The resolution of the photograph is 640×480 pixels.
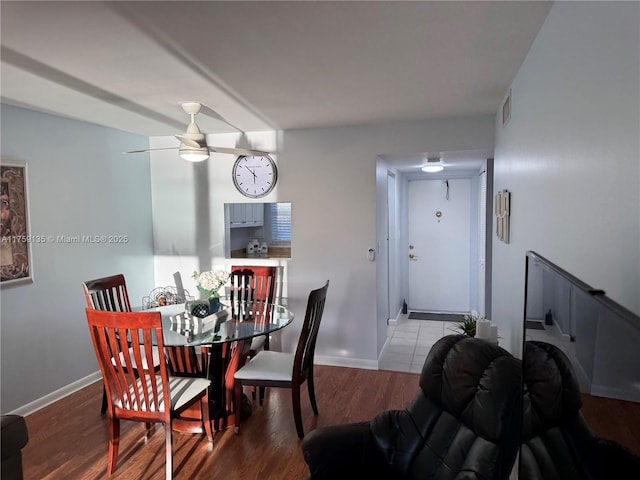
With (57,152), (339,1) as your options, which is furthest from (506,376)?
(57,152)

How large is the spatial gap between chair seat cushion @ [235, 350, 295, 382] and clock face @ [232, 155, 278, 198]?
1.88 m

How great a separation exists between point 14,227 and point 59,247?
44cm

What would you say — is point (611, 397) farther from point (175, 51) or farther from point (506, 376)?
point (175, 51)

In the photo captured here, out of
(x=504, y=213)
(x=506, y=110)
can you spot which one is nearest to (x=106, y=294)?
(x=504, y=213)

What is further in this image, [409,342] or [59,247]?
[409,342]

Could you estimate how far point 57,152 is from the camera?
12.3 ft

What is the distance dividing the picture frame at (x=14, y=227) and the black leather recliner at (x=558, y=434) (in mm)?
3664

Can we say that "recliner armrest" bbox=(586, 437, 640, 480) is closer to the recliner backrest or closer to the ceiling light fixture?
the recliner backrest

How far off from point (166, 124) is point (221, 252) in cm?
144

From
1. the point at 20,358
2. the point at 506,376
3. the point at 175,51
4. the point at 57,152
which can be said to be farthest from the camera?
the point at 57,152

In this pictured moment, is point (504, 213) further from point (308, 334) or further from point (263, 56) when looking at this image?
point (263, 56)

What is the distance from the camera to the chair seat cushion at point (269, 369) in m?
3.02

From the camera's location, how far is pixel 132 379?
2500mm

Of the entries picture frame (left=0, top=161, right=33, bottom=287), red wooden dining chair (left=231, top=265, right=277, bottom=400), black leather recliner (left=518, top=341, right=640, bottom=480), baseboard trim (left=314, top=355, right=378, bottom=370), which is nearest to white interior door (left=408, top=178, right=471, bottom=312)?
baseboard trim (left=314, top=355, right=378, bottom=370)
